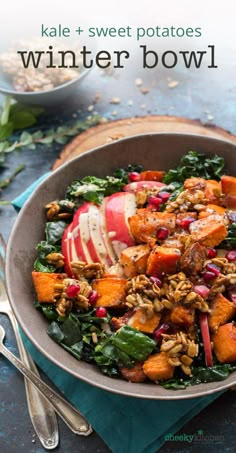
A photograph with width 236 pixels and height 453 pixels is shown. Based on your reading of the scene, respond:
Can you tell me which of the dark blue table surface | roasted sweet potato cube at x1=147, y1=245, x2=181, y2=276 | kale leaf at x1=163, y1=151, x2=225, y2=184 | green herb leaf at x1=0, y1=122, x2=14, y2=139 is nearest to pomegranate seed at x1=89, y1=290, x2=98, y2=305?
roasted sweet potato cube at x1=147, y1=245, x2=181, y2=276

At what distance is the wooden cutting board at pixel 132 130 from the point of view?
5703 mm

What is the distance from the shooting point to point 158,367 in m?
3.75

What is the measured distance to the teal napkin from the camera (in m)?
4.11

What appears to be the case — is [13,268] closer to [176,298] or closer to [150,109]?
[176,298]

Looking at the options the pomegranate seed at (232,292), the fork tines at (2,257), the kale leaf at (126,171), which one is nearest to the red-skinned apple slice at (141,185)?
the kale leaf at (126,171)

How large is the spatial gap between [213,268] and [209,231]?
10.4 inches

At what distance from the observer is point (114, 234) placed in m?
4.33

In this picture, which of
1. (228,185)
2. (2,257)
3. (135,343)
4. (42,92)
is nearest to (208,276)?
(135,343)

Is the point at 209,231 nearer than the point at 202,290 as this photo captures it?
No

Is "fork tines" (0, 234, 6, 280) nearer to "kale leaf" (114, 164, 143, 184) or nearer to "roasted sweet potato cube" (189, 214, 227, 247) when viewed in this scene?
"kale leaf" (114, 164, 143, 184)

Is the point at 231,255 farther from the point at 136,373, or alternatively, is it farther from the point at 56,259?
the point at 56,259

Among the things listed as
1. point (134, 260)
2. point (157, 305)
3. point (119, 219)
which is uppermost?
point (119, 219)

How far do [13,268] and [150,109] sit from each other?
9.03 ft

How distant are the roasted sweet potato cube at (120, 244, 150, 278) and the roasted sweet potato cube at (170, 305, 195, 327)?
400 millimetres
